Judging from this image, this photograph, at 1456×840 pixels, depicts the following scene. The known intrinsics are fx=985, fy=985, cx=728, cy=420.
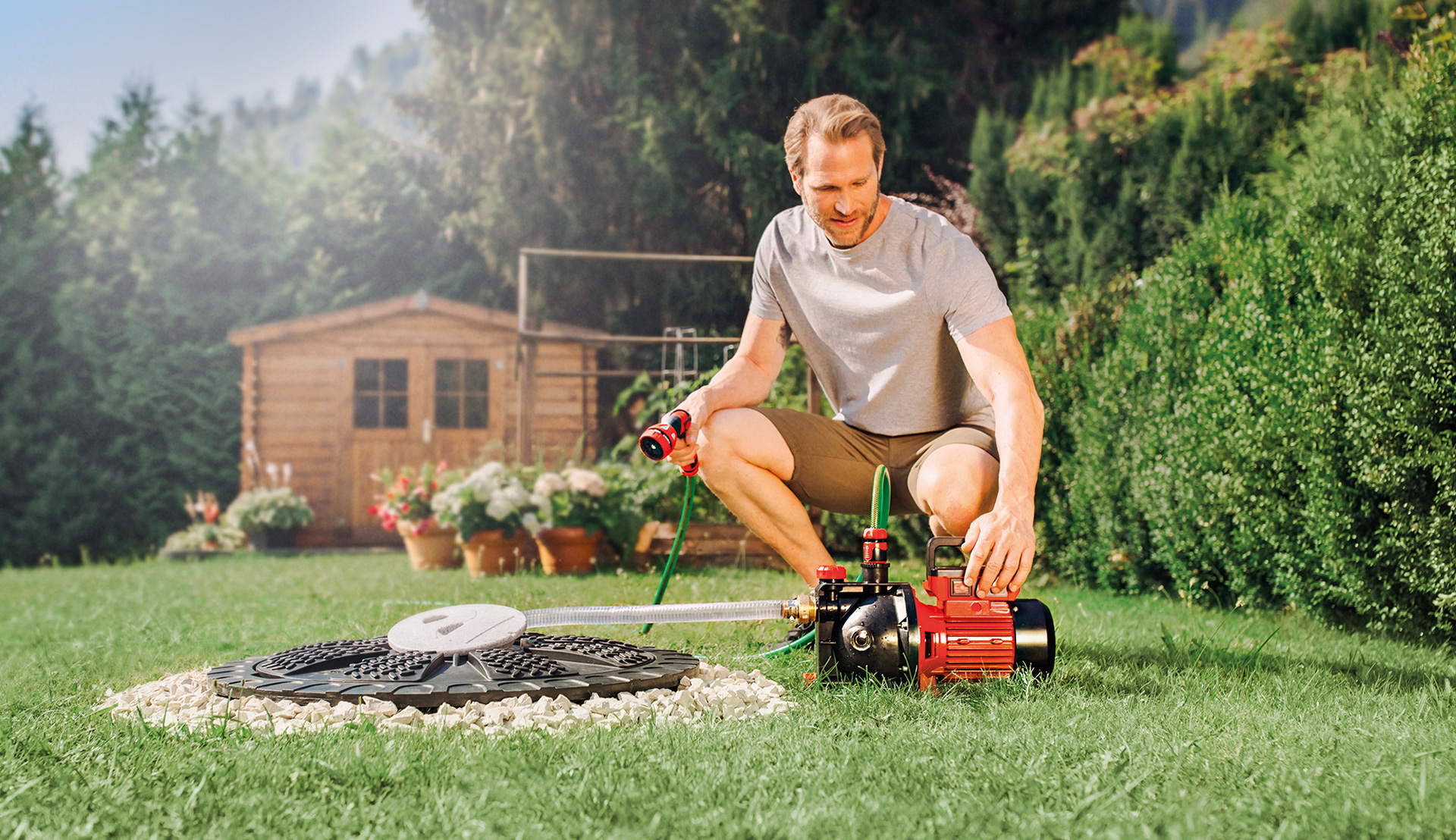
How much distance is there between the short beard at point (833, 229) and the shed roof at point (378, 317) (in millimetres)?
8291

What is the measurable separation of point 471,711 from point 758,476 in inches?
42.6

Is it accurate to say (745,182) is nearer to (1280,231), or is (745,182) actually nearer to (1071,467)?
(1071,467)

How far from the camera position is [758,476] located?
8.96ft

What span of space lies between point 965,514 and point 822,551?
1.57 feet

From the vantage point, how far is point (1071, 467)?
4816mm

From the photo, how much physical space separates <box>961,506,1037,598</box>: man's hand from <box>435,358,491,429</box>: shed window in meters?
9.62

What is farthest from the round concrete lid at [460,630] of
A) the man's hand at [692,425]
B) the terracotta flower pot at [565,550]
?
the terracotta flower pot at [565,550]

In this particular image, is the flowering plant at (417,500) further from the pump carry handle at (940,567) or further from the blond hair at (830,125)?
the pump carry handle at (940,567)

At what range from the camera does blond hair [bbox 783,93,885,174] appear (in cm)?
245

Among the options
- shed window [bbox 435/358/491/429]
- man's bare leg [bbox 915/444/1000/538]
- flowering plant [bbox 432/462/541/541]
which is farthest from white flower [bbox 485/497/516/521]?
shed window [bbox 435/358/491/429]

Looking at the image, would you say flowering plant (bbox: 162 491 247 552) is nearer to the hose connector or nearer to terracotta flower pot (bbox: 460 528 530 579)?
terracotta flower pot (bbox: 460 528 530 579)

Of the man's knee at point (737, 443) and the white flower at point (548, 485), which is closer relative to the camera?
the man's knee at point (737, 443)

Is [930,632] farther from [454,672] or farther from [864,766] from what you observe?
[454,672]

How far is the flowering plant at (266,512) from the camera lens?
31.2ft
